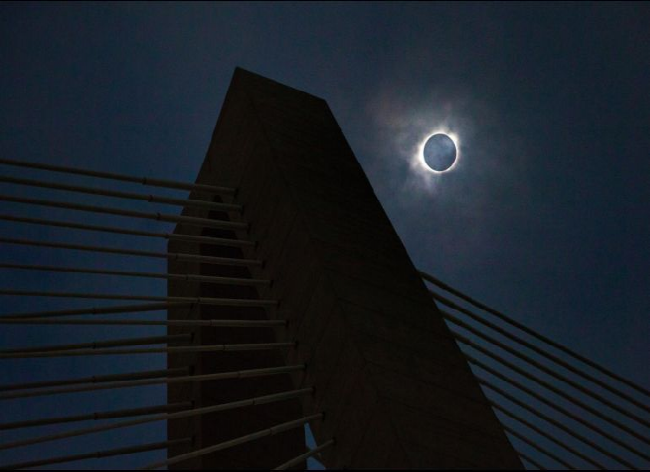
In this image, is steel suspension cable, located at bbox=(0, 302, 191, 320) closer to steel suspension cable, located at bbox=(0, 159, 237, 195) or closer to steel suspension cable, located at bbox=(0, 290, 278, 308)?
steel suspension cable, located at bbox=(0, 290, 278, 308)

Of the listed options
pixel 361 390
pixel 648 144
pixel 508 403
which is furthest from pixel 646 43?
pixel 361 390

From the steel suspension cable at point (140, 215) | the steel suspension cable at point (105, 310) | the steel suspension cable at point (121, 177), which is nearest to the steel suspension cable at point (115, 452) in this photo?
the steel suspension cable at point (105, 310)

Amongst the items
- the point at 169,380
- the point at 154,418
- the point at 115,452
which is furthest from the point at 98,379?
the point at 169,380

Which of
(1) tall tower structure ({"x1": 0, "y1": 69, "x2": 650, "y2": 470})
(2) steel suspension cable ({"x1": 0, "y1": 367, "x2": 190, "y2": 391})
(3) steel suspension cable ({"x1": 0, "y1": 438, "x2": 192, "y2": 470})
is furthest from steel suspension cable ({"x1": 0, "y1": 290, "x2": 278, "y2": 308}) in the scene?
(3) steel suspension cable ({"x1": 0, "y1": 438, "x2": 192, "y2": 470})

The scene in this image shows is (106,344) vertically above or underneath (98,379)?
above

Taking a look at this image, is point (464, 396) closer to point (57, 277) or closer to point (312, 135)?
point (312, 135)

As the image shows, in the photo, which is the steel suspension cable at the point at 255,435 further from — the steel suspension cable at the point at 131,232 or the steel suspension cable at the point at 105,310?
the steel suspension cable at the point at 105,310

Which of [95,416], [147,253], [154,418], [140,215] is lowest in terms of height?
[154,418]

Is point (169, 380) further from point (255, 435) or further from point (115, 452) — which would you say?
point (115, 452)
